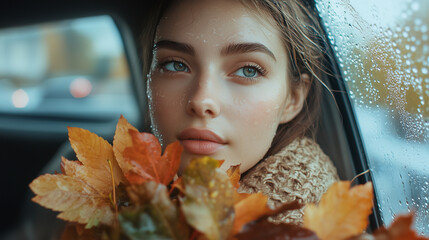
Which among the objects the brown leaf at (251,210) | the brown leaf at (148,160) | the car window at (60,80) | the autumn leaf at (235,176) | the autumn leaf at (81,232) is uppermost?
the car window at (60,80)

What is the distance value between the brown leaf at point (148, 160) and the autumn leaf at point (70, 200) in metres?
0.07

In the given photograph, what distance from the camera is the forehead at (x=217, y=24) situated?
2.90ft

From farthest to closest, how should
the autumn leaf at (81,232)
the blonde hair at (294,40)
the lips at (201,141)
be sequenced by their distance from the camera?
the blonde hair at (294,40)
the lips at (201,141)
the autumn leaf at (81,232)

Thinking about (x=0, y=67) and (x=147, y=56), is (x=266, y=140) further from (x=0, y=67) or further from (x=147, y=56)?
(x=0, y=67)

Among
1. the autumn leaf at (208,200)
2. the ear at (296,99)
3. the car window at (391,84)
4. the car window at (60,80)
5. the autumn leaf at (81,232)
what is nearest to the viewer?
the autumn leaf at (208,200)

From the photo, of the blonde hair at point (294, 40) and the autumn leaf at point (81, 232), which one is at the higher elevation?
the blonde hair at point (294, 40)

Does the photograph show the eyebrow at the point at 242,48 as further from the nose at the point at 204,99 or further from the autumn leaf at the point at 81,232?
the autumn leaf at the point at 81,232

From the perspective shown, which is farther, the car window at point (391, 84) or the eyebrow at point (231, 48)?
the eyebrow at point (231, 48)

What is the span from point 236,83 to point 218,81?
0.05 meters

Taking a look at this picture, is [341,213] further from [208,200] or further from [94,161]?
[94,161]

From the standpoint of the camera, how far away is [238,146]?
92 cm

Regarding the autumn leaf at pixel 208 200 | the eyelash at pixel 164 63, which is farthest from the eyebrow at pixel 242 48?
the autumn leaf at pixel 208 200

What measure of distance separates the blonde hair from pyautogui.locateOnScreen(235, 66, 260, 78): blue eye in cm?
12

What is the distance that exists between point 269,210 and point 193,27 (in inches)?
18.8
